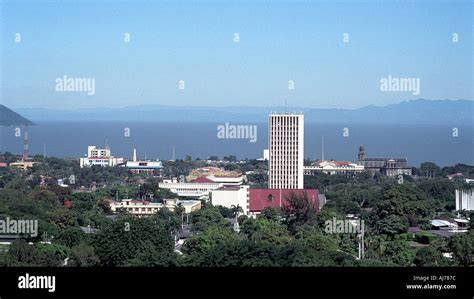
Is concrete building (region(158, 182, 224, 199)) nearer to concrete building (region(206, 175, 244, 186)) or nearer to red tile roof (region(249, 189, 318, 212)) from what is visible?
concrete building (region(206, 175, 244, 186))

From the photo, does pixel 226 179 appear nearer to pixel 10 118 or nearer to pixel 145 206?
pixel 145 206

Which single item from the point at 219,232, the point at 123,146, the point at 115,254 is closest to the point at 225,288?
the point at 115,254

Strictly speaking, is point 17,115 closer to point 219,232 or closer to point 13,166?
point 13,166

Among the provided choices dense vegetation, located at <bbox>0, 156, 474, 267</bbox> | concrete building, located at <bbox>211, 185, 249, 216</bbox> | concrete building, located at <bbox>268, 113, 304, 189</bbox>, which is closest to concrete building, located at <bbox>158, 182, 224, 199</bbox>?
dense vegetation, located at <bbox>0, 156, 474, 267</bbox>

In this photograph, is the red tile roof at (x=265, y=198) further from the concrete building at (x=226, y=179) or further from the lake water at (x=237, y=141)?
the lake water at (x=237, y=141)

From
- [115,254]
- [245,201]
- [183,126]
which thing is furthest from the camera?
[183,126]

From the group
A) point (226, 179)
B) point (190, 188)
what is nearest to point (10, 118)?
point (226, 179)
